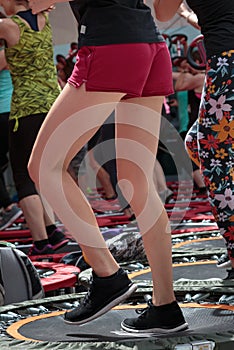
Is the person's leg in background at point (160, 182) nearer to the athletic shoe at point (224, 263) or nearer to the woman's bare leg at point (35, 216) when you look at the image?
the woman's bare leg at point (35, 216)

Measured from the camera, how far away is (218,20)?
244 cm

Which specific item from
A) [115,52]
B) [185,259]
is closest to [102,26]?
[115,52]

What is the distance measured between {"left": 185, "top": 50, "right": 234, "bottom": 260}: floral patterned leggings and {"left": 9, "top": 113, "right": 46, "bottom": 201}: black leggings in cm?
147

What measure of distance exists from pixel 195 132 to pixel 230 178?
0.90ft

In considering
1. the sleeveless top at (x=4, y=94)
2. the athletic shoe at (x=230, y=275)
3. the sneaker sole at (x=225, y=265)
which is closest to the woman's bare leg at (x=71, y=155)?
the athletic shoe at (x=230, y=275)

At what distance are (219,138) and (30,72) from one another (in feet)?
5.62

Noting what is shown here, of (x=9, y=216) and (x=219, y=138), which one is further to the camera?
(x=9, y=216)

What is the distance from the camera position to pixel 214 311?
7.50 ft

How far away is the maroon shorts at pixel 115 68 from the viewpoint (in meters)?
1.97

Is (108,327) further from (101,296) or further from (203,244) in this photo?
(203,244)

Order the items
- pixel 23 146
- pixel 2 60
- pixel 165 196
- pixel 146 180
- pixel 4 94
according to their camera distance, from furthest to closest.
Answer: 1. pixel 165 196
2. pixel 4 94
3. pixel 2 60
4. pixel 23 146
5. pixel 146 180

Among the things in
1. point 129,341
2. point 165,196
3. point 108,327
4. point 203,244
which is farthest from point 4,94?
point 129,341

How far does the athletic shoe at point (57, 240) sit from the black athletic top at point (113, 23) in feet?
7.37

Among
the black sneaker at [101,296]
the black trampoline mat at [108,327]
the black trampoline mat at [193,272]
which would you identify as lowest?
the black trampoline mat at [193,272]
